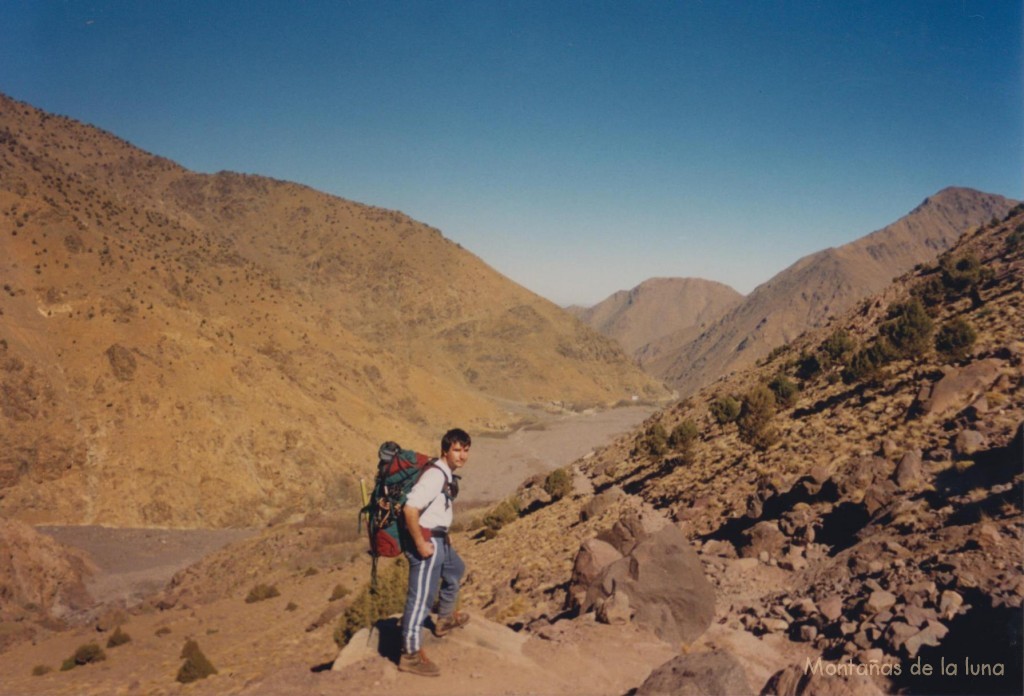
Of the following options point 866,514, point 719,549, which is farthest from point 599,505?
point 866,514

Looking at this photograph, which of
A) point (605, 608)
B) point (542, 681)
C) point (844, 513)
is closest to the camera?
point (542, 681)

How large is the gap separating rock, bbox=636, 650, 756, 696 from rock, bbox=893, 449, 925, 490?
804 cm

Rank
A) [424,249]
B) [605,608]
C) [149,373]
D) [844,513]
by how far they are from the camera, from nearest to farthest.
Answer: [605,608], [844,513], [149,373], [424,249]

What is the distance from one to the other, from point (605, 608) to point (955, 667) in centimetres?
448

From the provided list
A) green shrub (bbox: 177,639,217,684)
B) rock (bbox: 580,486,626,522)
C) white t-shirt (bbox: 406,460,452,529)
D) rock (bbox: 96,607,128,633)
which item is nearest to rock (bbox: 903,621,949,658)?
white t-shirt (bbox: 406,460,452,529)

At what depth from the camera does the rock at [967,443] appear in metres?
10.9

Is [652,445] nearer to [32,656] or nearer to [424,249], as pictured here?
[32,656]

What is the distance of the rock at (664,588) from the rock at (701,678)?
2.91m

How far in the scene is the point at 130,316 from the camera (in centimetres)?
4238

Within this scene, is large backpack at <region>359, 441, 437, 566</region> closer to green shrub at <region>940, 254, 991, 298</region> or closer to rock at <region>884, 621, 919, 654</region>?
rock at <region>884, 621, 919, 654</region>

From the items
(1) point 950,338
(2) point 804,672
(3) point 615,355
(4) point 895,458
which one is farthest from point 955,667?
(3) point 615,355

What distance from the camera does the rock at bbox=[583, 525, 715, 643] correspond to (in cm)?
820

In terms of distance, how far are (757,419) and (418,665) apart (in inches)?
712

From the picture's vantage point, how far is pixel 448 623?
20.9 feet
